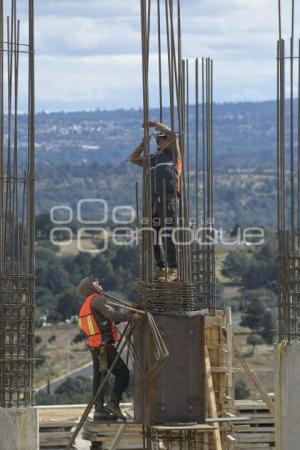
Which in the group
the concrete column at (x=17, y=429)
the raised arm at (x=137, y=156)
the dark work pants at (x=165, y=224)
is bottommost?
the concrete column at (x=17, y=429)

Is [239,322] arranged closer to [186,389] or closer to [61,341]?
[61,341]

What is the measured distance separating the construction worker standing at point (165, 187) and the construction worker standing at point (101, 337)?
0.67 meters

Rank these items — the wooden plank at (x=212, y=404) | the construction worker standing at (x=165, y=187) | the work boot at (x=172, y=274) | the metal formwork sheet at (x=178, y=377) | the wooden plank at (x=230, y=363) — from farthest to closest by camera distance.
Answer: the wooden plank at (x=230, y=363)
the wooden plank at (x=212, y=404)
the construction worker standing at (x=165, y=187)
the work boot at (x=172, y=274)
the metal formwork sheet at (x=178, y=377)

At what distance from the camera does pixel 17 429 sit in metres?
17.6

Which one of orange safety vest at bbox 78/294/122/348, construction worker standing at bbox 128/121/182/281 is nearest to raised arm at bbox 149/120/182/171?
construction worker standing at bbox 128/121/182/281

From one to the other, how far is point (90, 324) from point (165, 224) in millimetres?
1304

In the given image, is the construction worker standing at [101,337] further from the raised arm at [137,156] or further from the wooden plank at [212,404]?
the wooden plank at [212,404]

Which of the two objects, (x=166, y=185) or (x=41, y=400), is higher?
(x=166, y=185)

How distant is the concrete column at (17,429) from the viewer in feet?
57.6

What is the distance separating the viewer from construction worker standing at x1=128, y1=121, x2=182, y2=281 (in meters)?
17.5

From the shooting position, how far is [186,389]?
55.5 feet

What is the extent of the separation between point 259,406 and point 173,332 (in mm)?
7996

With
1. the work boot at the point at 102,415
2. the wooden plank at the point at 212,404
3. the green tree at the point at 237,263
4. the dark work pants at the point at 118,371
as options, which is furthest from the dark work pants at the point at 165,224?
the green tree at the point at 237,263

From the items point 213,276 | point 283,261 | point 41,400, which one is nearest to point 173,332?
point 283,261
